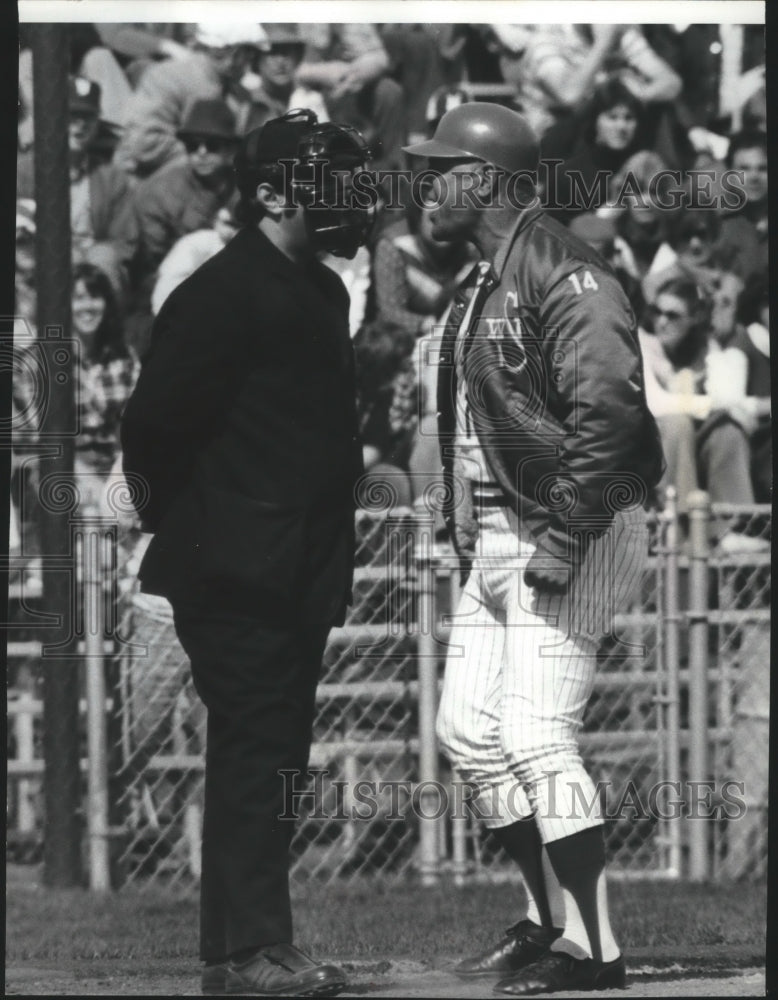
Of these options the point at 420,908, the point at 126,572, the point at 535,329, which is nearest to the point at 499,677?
the point at 535,329

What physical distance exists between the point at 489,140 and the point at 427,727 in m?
2.03

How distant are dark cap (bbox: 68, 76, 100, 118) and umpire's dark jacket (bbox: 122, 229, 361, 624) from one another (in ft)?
3.03

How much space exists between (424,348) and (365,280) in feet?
1.04

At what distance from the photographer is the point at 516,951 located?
429cm

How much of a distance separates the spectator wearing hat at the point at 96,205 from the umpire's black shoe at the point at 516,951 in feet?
6.75

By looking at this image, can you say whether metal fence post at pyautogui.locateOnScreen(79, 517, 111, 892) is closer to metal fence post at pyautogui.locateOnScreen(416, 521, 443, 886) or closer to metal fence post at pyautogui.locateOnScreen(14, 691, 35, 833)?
metal fence post at pyautogui.locateOnScreen(14, 691, 35, 833)

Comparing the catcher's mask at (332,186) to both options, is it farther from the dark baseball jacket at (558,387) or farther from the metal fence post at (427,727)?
the metal fence post at (427,727)

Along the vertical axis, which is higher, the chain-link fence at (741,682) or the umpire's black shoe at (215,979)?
the chain-link fence at (741,682)

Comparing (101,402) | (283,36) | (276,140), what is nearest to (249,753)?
(101,402)

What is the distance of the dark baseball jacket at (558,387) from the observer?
4.07 meters

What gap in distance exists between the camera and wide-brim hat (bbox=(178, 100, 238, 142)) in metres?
Answer: 4.80

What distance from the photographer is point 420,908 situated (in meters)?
5.12

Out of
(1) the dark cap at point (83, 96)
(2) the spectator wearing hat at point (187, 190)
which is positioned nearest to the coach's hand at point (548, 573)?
→ (2) the spectator wearing hat at point (187, 190)

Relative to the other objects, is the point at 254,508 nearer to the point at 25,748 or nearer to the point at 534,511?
the point at 534,511
